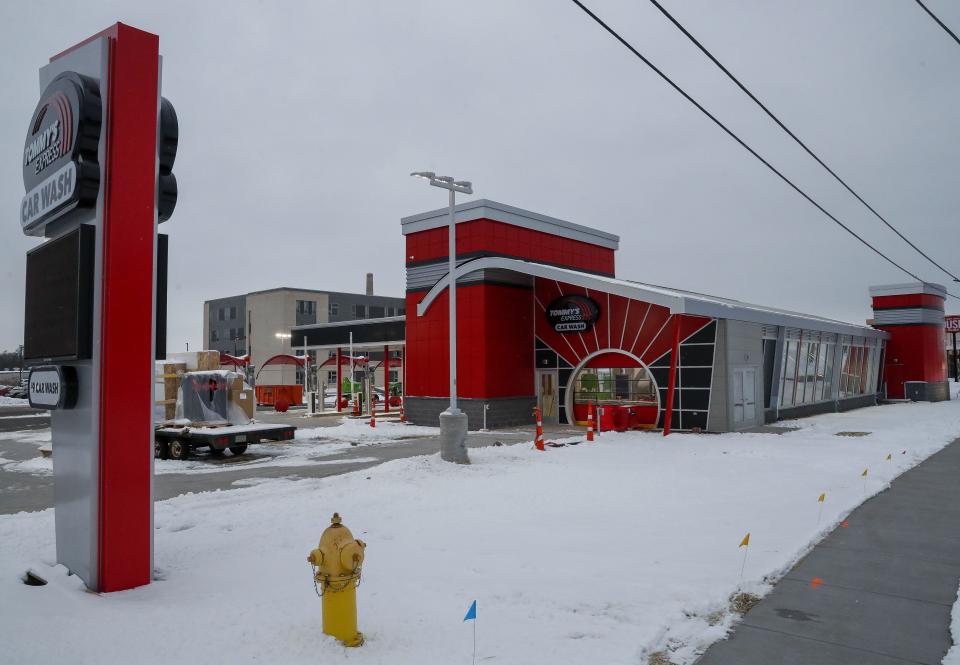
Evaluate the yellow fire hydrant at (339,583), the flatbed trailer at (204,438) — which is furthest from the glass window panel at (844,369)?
the yellow fire hydrant at (339,583)

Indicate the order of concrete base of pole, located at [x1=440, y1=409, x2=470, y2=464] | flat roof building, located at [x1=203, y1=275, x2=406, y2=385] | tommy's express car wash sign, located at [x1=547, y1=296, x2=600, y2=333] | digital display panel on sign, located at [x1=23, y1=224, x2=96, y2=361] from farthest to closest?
flat roof building, located at [x1=203, y1=275, x2=406, y2=385], tommy's express car wash sign, located at [x1=547, y1=296, x2=600, y2=333], concrete base of pole, located at [x1=440, y1=409, x2=470, y2=464], digital display panel on sign, located at [x1=23, y1=224, x2=96, y2=361]

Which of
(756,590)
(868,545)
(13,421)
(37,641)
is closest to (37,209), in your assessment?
(37,641)

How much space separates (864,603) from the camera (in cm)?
634

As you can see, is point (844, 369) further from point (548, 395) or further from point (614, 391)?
point (548, 395)

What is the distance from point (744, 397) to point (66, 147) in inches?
903

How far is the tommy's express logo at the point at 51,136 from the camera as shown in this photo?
22.1 feet

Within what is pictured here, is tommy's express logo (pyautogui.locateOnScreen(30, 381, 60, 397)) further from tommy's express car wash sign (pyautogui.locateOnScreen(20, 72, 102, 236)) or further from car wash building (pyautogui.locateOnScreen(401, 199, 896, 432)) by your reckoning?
car wash building (pyautogui.locateOnScreen(401, 199, 896, 432))

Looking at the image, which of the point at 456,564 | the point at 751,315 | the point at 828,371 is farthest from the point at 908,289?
the point at 456,564

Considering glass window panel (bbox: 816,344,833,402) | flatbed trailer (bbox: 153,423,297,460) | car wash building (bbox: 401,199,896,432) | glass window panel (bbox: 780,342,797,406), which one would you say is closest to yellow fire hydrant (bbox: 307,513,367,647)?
flatbed trailer (bbox: 153,423,297,460)

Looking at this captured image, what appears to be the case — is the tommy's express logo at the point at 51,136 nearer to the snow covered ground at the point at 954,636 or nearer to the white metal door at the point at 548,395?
the snow covered ground at the point at 954,636

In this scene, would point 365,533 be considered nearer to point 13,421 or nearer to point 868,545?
point 868,545

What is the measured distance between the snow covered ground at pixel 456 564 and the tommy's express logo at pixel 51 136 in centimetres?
425

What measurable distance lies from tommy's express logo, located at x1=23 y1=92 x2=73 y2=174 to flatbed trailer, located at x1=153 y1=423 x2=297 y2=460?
11.2 m

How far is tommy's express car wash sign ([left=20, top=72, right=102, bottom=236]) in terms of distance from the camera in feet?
21.5
